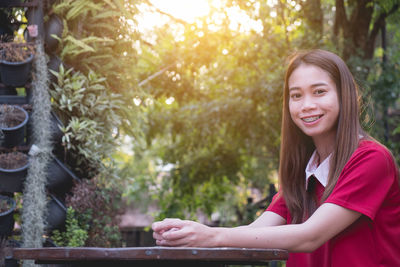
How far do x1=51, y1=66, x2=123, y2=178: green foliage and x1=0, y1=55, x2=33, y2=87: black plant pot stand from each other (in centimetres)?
19

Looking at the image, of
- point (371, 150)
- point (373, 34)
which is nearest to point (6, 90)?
point (371, 150)

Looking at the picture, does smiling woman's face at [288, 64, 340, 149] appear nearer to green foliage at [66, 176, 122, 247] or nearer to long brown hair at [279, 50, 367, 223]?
long brown hair at [279, 50, 367, 223]

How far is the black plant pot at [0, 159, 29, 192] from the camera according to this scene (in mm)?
2836

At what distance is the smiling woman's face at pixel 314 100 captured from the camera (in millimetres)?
1857

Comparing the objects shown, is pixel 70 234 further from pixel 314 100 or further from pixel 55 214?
pixel 314 100

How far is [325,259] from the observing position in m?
1.72

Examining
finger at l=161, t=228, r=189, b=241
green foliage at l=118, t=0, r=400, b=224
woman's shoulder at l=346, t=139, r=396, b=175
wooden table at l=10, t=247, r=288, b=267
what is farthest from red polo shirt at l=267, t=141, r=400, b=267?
green foliage at l=118, t=0, r=400, b=224

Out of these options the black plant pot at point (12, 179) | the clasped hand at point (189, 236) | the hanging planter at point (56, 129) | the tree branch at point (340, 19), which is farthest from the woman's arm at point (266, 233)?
the tree branch at point (340, 19)

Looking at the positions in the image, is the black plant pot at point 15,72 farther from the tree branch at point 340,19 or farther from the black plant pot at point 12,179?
the tree branch at point 340,19

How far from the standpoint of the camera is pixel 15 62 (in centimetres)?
289

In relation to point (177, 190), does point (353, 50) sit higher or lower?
higher

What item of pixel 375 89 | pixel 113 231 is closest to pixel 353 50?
pixel 375 89

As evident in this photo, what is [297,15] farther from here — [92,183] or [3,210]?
[3,210]

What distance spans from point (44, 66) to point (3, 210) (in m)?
0.93
